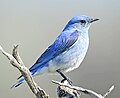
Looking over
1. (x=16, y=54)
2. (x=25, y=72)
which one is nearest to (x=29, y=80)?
(x=25, y=72)

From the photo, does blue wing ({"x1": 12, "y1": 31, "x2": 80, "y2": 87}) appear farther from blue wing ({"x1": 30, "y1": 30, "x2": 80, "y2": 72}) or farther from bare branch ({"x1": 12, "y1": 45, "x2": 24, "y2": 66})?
bare branch ({"x1": 12, "y1": 45, "x2": 24, "y2": 66})

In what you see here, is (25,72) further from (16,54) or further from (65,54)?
(65,54)

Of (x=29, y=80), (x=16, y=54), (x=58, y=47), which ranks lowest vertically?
(x=58, y=47)

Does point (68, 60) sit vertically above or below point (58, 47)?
below

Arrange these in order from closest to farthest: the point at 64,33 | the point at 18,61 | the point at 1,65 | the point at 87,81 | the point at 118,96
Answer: the point at 18,61, the point at 64,33, the point at 118,96, the point at 87,81, the point at 1,65

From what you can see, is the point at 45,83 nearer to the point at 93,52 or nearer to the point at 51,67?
the point at 93,52

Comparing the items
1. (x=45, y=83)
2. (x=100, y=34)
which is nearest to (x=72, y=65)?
(x=45, y=83)

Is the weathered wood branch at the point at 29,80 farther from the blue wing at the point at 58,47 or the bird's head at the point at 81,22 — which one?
the bird's head at the point at 81,22

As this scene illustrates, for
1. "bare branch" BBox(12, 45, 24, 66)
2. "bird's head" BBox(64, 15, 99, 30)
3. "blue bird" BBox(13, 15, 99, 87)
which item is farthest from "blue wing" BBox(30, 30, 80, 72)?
"bare branch" BBox(12, 45, 24, 66)
